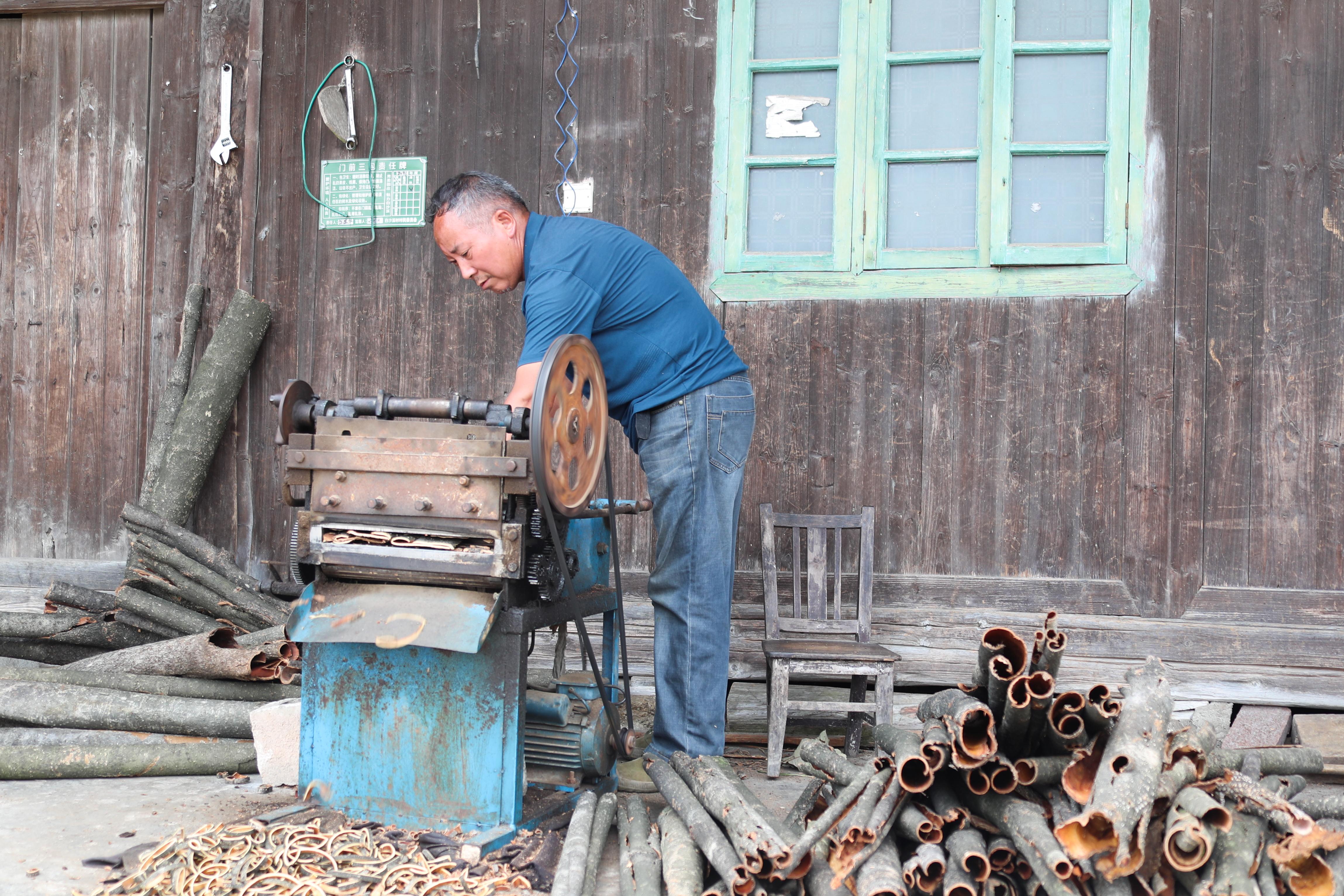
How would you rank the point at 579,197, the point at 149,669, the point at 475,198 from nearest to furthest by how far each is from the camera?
the point at 475,198
the point at 149,669
the point at 579,197

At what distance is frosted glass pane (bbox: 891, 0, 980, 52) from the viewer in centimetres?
448

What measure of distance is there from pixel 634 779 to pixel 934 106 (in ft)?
10.1

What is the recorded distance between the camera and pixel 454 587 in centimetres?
282

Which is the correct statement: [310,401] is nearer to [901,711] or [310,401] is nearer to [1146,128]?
[901,711]

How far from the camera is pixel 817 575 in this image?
172 inches

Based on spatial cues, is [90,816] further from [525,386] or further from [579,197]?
[579,197]

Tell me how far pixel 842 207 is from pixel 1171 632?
2.26m

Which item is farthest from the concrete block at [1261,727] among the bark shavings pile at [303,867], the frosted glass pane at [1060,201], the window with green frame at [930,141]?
the bark shavings pile at [303,867]

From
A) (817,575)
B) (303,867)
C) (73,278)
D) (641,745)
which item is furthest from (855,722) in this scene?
(73,278)

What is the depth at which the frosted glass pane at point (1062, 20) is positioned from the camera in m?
4.40

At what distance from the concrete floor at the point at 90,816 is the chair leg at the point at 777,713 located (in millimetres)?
1661

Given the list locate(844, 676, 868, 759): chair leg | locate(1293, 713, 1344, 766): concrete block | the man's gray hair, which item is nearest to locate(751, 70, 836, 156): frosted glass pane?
the man's gray hair

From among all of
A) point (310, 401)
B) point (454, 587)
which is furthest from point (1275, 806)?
point (310, 401)

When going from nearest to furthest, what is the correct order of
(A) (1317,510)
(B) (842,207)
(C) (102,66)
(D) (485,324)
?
1. (A) (1317,510)
2. (B) (842,207)
3. (D) (485,324)
4. (C) (102,66)
